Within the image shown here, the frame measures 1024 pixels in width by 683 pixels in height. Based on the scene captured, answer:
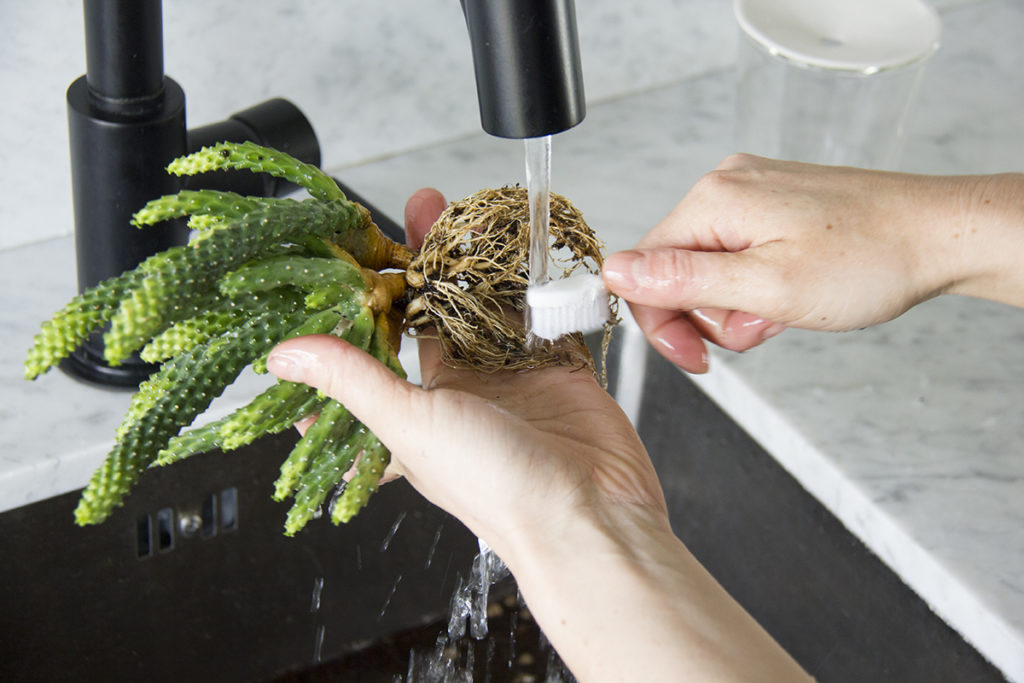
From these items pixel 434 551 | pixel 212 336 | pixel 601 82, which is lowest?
pixel 434 551

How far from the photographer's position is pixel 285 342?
2.33 feet

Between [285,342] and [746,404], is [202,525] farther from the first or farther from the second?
[746,404]

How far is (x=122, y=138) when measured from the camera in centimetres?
85

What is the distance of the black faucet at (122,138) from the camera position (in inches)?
31.9

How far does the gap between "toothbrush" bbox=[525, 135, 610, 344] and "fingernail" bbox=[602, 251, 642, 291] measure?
18mm

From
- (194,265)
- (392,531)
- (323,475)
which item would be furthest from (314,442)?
(392,531)

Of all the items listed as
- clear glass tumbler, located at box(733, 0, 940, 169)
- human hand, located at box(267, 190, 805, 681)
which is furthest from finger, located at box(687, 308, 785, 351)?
clear glass tumbler, located at box(733, 0, 940, 169)

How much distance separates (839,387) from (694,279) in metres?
0.38

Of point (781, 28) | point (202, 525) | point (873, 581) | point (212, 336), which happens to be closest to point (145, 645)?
point (202, 525)

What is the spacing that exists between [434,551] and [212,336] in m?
0.49

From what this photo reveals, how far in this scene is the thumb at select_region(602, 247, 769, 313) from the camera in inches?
32.0

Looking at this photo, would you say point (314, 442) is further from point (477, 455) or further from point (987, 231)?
point (987, 231)

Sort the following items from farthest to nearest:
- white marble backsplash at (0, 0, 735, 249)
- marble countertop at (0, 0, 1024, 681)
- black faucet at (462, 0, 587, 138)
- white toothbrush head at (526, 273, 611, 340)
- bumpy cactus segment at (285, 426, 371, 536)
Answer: white marble backsplash at (0, 0, 735, 249)
marble countertop at (0, 0, 1024, 681)
white toothbrush head at (526, 273, 611, 340)
bumpy cactus segment at (285, 426, 371, 536)
black faucet at (462, 0, 587, 138)

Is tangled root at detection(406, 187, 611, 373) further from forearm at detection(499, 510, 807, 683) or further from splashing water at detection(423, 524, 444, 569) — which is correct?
splashing water at detection(423, 524, 444, 569)
